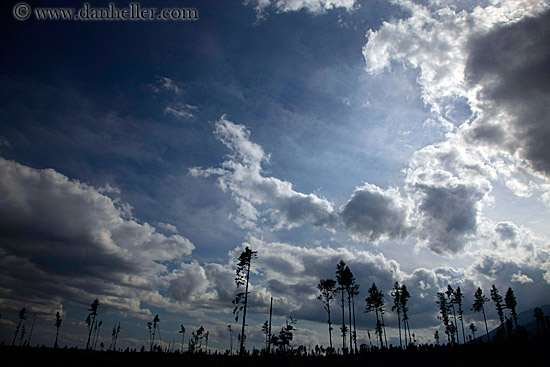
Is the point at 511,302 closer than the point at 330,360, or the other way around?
the point at 330,360

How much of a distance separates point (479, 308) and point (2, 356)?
3733 inches

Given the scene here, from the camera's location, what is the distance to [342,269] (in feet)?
183

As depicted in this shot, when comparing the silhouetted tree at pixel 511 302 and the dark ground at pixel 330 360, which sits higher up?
the silhouetted tree at pixel 511 302

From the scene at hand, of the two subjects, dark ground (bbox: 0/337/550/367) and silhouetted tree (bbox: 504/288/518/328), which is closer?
dark ground (bbox: 0/337/550/367)

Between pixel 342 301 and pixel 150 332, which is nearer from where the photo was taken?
pixel 342 301

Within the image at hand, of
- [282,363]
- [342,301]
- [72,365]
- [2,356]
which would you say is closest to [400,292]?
[342,301]

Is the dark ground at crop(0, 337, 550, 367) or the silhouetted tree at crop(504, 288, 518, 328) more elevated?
the silhouetted tree at crop(504, 288, 518, 328)

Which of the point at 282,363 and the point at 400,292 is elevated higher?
the point at 400,292

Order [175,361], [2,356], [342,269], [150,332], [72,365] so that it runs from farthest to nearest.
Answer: [150,332] → [342,269] → [2,356] → [175,361] → [72,365]

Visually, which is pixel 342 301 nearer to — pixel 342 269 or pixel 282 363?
pixel 342 269

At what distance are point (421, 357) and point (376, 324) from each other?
24.0m

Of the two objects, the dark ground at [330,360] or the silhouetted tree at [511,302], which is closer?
the dark ground at [330,360]

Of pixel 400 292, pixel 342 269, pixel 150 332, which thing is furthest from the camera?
pixel 150 332

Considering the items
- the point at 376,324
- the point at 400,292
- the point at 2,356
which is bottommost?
the point at 2,356
